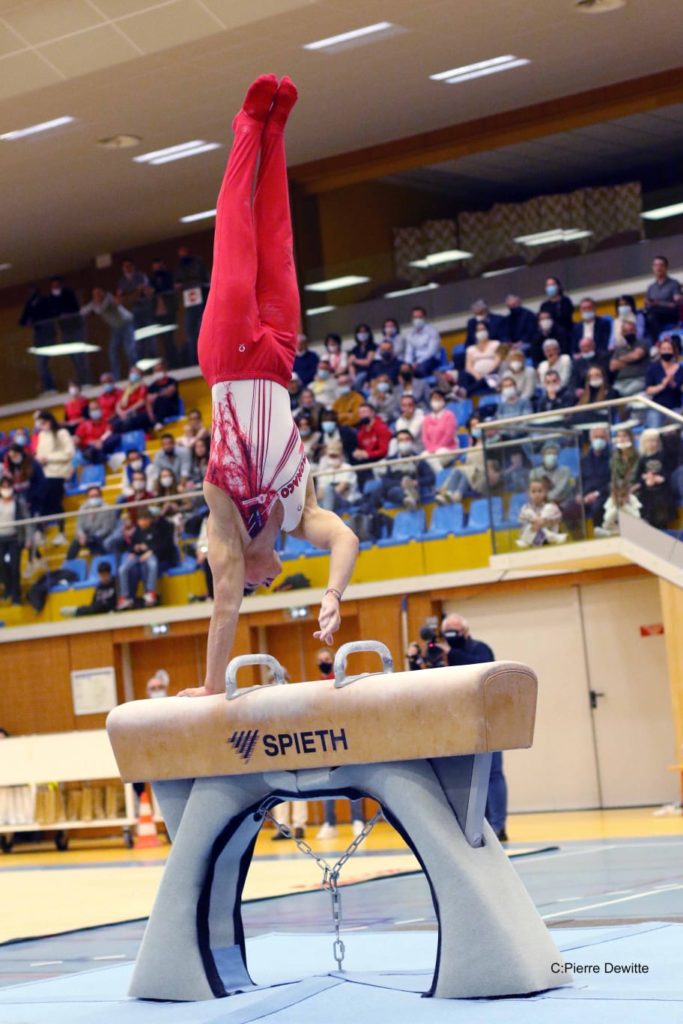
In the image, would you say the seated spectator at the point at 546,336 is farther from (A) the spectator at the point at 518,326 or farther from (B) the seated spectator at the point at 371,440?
(B) the seated spectator at the point at 371,440

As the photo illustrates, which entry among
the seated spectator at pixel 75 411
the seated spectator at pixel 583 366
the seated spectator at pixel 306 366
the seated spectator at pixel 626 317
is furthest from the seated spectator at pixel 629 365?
the seated spectator at pixel 75 411

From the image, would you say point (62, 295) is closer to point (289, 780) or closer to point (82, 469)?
point (82, 469)

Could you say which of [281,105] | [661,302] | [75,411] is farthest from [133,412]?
[281,105]

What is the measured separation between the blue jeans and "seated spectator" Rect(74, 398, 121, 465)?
327 cm

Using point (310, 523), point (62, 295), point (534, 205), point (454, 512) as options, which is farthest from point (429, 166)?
point (310, 523)

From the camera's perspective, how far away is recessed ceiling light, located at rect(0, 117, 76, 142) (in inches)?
675

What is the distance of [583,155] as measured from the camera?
63.4ft

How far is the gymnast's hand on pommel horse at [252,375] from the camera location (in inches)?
193

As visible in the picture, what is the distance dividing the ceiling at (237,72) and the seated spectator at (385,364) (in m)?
3.11

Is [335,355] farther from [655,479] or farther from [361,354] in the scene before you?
[655,479]

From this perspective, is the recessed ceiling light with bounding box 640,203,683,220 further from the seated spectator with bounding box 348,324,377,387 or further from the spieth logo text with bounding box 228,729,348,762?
the spieth logo text with bounding box 228,729,348,762

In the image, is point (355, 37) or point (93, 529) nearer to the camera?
point (355, 37)

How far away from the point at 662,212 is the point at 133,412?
734 cm

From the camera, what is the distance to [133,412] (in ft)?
63.8
